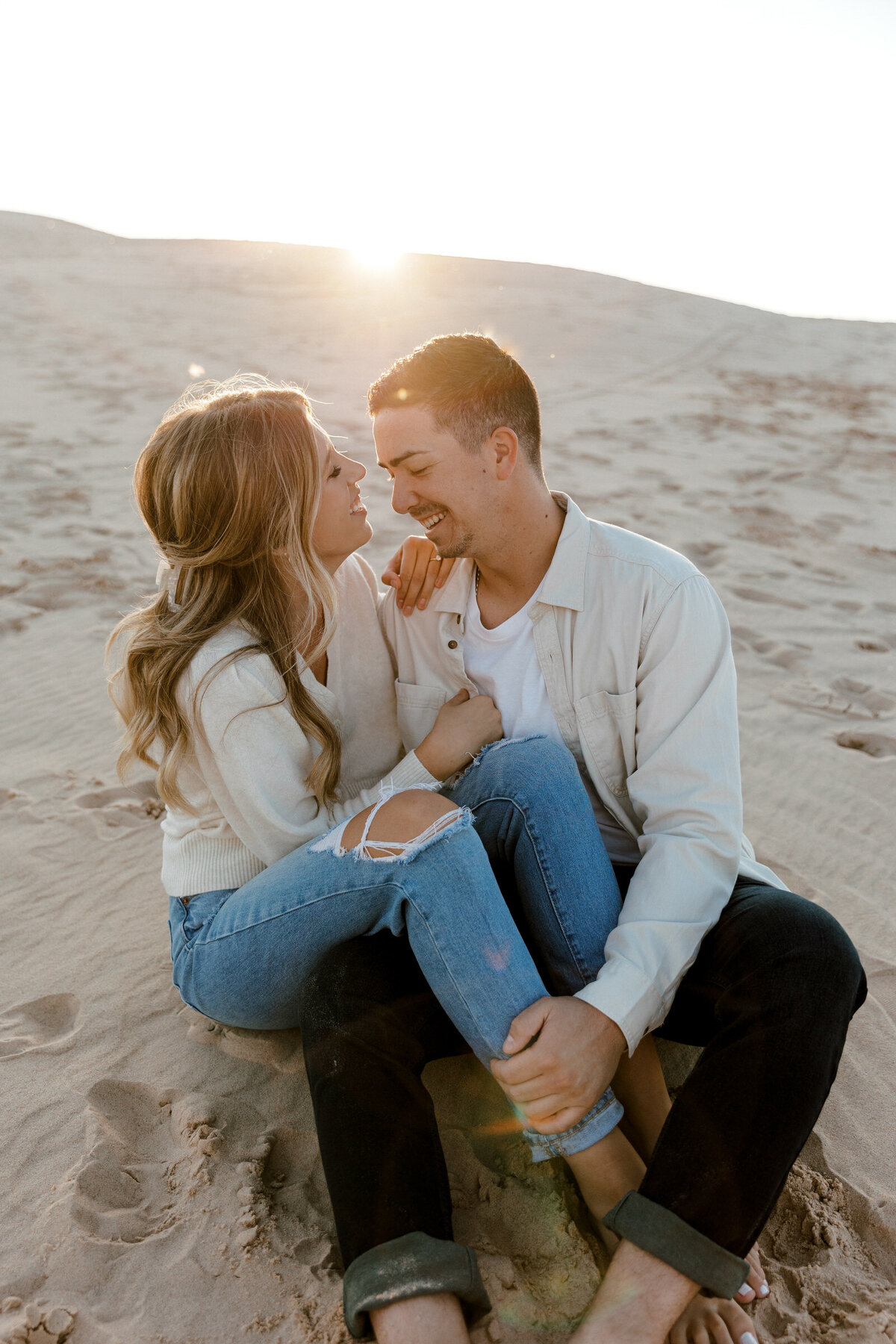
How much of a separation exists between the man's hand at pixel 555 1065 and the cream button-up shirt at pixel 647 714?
4.0 inches

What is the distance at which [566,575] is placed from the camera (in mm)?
2629

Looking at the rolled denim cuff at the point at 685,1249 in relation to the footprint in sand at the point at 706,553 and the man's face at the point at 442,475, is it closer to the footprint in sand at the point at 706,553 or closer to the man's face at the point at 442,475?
the man's face at the point at 442,475

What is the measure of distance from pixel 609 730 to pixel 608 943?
632 mm

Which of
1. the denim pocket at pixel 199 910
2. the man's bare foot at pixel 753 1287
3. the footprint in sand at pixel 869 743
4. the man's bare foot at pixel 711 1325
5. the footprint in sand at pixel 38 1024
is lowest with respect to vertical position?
the footprint in sand at pixel 38 1024

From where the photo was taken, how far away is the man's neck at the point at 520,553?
9.00 feet

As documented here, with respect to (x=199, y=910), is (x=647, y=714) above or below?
above

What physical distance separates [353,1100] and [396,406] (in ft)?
5.76

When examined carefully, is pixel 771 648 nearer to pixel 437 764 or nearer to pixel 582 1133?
pixel 437 764

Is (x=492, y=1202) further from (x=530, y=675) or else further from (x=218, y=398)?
(x=218, y=398)

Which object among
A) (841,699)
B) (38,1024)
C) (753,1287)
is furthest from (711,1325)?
(841,699)

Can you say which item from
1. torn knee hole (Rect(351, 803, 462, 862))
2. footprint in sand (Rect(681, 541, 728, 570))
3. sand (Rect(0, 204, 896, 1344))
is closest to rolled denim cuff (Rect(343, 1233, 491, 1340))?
sand (Rect(0, 204, 896, 1344))

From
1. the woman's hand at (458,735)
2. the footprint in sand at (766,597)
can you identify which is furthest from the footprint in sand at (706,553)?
the woman's hand at (458,735)

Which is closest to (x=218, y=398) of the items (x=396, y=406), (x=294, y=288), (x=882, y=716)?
(x=396, y=406)

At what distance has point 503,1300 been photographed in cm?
191
